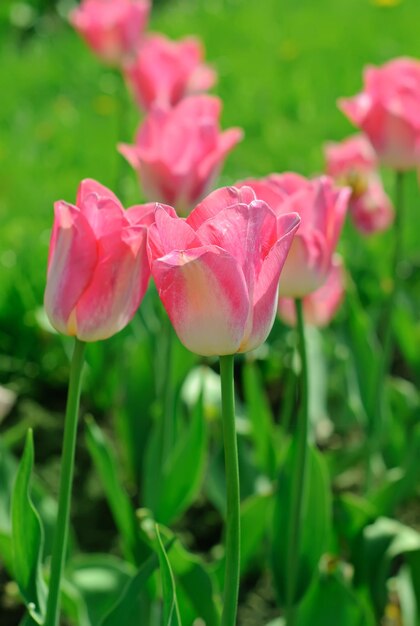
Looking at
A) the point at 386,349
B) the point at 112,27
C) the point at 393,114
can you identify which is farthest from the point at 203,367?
the point at 112,27

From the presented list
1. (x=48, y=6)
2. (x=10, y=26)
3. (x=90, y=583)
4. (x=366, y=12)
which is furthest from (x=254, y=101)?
(x=90, y=583)

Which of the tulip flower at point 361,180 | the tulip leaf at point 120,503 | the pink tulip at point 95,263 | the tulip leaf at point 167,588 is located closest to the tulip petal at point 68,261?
the pink tulip at point 95,263

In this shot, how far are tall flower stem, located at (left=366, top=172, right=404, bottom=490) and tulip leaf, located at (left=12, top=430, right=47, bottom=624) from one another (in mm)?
647

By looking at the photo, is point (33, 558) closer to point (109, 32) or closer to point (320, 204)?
point (320, 204)

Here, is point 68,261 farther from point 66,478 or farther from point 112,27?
point 112,27

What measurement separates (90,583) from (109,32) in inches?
45.1

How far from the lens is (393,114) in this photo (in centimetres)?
147

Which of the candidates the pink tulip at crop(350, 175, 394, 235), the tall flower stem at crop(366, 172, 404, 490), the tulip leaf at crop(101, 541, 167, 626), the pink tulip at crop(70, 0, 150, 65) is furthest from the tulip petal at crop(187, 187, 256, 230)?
the pink tulip at crop(70, 0, 150, 65)

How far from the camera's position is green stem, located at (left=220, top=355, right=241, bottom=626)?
2.87 feet

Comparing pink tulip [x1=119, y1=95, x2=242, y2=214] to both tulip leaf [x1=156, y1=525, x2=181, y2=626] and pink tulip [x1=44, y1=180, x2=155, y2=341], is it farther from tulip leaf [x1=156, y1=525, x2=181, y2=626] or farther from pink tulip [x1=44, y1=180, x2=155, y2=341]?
tulip leaf [x1=156, y1=525, x2=181, y2=626]

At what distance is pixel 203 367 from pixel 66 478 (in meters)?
0.92

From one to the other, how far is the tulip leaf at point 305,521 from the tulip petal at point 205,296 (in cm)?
54

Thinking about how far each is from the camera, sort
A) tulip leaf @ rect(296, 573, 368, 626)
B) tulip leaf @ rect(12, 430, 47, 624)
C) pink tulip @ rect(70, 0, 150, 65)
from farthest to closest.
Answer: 1. pink tulip @ rect(70, 0, 150, 65)
2. tulip leaf @ rect(296, 573, 368, 626)
3. tulip leaf @ rect(12, 430, 47, 624)

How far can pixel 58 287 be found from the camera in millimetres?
971
